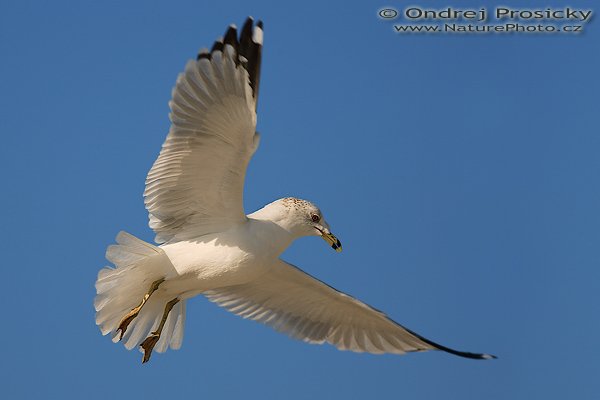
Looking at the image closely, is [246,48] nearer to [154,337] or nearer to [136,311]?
[136,311]

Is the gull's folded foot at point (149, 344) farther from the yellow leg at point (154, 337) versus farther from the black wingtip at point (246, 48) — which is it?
the black wingtip at point (246, 48)

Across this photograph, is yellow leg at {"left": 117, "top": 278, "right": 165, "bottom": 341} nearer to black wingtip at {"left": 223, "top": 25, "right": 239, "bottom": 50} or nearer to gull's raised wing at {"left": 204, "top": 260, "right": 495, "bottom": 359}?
gull's raised wing at {"left": 204, "top": 260, "right": 495, "bottom": 359}

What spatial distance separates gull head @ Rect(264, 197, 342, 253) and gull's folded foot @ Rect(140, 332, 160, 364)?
120 cm

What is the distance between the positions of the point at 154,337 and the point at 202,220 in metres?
0.94

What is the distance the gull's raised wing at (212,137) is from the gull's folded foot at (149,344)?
88 cm

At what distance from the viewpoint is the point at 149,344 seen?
23.5 ft

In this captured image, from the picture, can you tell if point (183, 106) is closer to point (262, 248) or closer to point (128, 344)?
point (262, 248)

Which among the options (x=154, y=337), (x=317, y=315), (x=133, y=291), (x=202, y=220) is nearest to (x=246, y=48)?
(x=202, y=220)

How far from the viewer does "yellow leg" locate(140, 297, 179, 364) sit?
716 cm

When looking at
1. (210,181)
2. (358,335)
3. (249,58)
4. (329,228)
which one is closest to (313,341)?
(358,335)

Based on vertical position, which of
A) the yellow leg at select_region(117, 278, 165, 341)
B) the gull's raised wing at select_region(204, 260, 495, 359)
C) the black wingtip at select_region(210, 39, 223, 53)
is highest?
the black wingtip at select_region(210, 39, 223, 53)

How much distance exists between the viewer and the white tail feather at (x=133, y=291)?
6699 millimetres

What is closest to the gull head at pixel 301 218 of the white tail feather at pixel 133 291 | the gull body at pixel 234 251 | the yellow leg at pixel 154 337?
the gull body at pixel 234 251

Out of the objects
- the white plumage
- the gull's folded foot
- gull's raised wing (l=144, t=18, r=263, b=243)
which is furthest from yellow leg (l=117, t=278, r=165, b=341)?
gull's raised wing (l=144, t=18, r=263, b=243)
